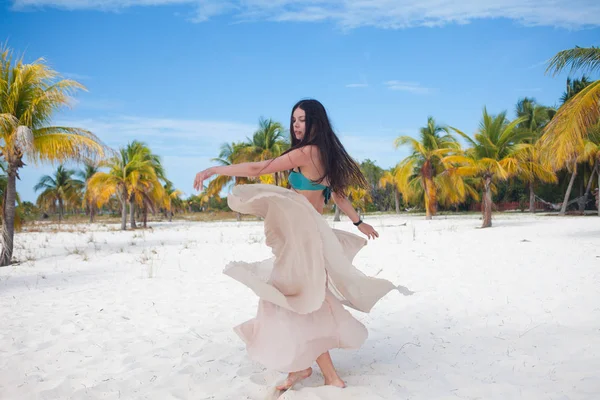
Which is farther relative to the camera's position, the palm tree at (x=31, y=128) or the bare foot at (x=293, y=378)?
the palm tree at (x=31, y=128)

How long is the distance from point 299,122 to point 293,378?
1697 millimetres

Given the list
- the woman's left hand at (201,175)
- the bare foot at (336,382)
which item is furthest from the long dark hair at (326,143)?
the bare foot at (336,382)

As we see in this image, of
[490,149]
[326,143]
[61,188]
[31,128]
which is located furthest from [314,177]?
[61,188]

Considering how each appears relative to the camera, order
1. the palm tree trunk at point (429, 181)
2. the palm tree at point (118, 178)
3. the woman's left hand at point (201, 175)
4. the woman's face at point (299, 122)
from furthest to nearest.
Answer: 1. the palm tree trunk at point (429, 181)
2. the palm tree at point (118, 178)
3. the woman's face at point (299, 122)
4. the woman's left hand at point (201, 175)

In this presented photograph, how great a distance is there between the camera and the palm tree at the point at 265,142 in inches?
1047

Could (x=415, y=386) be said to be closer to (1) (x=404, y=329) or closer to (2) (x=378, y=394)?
(2) (x=378, y=394)

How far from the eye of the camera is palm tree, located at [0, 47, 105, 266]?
411 inches

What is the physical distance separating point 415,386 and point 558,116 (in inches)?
432

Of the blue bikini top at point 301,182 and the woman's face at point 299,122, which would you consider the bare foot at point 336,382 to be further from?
the woman's face at point 299,122

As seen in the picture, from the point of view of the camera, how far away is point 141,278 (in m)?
7.58

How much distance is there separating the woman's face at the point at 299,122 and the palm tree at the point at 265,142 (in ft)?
77.3

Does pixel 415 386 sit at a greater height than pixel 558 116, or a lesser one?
lesser

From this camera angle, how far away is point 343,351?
12.1 ft

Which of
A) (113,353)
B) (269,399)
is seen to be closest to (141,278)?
(113,353)
